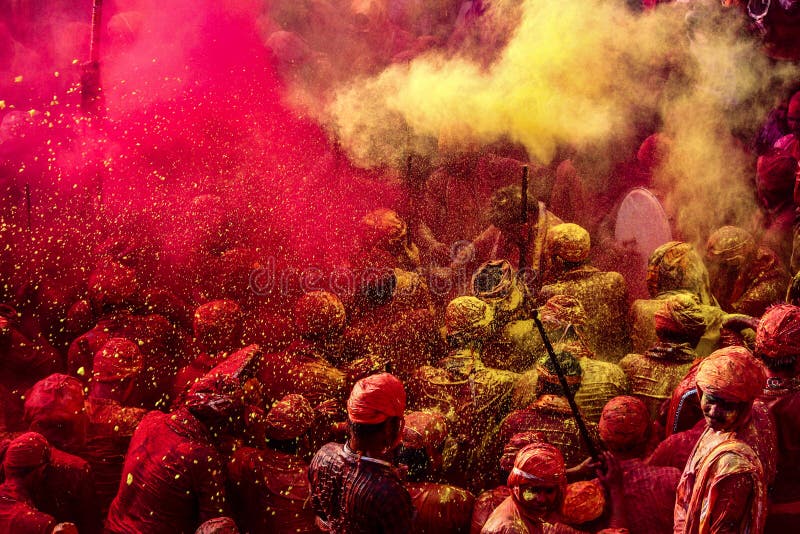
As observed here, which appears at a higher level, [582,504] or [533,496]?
[533,496]

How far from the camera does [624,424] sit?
14.2ft

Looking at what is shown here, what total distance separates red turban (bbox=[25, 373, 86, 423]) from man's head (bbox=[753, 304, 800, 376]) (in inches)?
167

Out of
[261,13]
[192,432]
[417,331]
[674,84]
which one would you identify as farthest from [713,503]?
[261,13]

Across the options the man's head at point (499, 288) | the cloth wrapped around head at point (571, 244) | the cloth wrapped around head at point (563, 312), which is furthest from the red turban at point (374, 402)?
the cloth wrapped around head at point (571, 244)

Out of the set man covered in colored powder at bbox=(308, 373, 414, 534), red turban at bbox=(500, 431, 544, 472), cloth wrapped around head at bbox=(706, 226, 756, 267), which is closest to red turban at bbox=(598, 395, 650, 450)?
red turban at bbox=(500, 431, 544, 472)

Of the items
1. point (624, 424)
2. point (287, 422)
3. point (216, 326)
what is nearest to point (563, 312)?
point (624, 424)

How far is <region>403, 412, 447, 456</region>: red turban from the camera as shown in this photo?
4438 millimetres

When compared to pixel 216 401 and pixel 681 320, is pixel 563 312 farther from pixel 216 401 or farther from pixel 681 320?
pixel 216 401

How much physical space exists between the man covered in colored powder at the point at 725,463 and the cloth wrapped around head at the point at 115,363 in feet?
12.2

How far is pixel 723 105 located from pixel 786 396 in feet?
16.3

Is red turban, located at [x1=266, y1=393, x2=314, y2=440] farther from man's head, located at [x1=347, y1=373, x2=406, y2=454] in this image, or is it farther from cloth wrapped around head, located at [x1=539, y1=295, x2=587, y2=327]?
cloth wrapped around head, located at [x1=539, y1=295, x2=587, y2=327]

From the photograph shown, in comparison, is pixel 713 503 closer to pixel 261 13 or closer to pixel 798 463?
pixel 798 463

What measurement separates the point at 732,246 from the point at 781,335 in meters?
3.10

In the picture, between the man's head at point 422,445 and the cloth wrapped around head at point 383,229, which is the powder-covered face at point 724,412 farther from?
the cloth wrapped around head at point 383,229
